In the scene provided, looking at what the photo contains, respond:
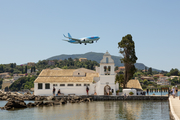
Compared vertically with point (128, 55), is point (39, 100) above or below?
below

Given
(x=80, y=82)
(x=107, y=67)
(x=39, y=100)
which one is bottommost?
(x=39, y=100)

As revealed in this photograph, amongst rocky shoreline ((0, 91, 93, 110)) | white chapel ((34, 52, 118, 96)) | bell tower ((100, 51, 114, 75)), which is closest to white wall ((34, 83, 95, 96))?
white chapel ((34, 52, 118, 96))

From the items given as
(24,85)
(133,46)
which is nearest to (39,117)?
(133,46)

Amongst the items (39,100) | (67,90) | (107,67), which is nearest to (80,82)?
(67,90)

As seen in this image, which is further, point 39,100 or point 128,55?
point 128,55

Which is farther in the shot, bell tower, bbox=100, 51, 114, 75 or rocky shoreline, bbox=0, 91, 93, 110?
bell tower, bbox=100, 51, 114, 75

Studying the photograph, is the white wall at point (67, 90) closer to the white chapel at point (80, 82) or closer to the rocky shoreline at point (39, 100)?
the white chapel at point (80, 82)

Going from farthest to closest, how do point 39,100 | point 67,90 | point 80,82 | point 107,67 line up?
point 67,90
point 80,82
point 107,67
point 39,100

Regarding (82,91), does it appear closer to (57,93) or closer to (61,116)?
(57,93)

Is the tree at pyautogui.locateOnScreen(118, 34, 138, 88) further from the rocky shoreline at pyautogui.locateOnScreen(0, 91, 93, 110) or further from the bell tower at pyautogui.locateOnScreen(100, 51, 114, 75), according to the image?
the rocky shoreline at pyautogui.locateOnScreen(0, 91, 93, 110)

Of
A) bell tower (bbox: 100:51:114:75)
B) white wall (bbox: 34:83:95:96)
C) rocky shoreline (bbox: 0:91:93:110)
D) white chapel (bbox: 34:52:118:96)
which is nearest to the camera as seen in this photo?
rocky shoreline (bbox: 0:91:93:110)

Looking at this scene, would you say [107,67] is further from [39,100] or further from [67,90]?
[39,100]

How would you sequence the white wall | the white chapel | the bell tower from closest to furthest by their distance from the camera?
the white chapel < the bell tower < the white wall

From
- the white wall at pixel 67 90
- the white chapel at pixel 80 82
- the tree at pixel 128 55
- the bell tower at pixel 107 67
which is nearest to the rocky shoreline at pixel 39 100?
the white wall at pixel 67 90
